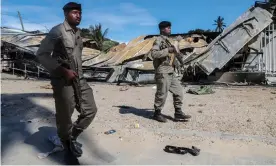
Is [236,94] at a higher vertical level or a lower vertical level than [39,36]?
lower

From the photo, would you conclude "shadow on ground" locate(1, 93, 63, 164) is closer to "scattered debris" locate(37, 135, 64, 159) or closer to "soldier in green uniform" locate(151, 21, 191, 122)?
"scattered debris" locate(37, 135, 64, 159)

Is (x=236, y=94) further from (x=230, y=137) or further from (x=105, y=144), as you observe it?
(x=105, y=144)

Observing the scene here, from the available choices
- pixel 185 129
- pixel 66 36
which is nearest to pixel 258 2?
pixel 185 129

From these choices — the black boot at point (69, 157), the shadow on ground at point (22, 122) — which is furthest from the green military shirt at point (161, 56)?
the black boot at point (69, 157)

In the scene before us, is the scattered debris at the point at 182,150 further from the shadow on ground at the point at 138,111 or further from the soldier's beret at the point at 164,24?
the soldier's beret at the point at 164,24

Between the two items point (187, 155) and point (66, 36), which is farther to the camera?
point (187, 155)

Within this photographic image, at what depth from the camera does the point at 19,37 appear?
1747 cm

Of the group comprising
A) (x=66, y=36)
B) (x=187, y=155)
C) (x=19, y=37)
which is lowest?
(x=187, y=155)

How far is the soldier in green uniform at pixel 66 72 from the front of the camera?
10.6 ft

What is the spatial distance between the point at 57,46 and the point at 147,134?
208 cm

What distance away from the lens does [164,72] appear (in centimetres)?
557

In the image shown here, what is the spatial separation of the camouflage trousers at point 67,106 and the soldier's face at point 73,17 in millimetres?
624

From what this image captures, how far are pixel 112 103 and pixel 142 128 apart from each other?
2.81 meters

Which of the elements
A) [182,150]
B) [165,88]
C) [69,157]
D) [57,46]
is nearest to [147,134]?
[182,150]
